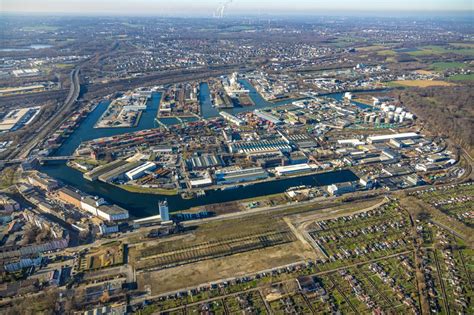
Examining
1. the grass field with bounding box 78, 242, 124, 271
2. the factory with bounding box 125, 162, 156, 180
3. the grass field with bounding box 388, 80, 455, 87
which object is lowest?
the grass field with bounding box 78, 242, 124, 271

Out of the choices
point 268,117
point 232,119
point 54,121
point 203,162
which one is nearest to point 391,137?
point 268,117

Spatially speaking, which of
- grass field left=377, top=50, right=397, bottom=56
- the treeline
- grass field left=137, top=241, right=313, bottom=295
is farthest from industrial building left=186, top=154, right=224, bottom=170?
grass field left=377, top=50, right=397, bottom=56

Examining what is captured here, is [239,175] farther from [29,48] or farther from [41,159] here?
[29,48]

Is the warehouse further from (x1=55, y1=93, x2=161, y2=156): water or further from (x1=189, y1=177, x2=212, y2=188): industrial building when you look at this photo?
(x1=55, y1=93, x2=161, y2=156): water

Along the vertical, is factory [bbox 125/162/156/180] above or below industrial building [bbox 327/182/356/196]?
above

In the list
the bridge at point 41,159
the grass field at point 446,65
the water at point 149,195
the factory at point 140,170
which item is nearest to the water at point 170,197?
the water at point 149,195

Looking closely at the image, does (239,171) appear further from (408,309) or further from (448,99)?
(448,99)

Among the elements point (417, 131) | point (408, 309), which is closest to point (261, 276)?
point (408, 309)

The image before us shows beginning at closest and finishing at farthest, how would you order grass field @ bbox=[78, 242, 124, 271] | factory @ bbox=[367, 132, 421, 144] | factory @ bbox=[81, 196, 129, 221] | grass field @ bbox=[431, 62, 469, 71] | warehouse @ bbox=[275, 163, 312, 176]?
grass field @ bbox=[78, 242, 124, 271]
factory @ bbox=[81, 196, 129, 221]
warehouse @ bbox=[275, 163, 312, 176]
factory @ bbox=[367, 132, 421, 144]
grass field @ bbox=[431, 62, 469, 71]
